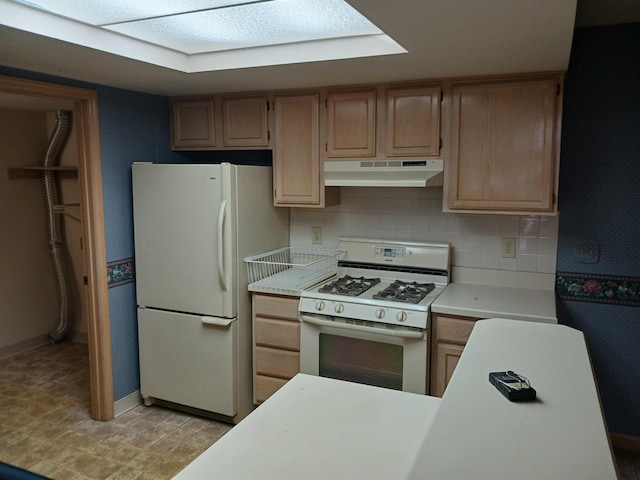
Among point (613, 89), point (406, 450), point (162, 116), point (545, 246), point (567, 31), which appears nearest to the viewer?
point (406, 450)

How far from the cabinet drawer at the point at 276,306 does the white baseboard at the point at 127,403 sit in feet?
3.50

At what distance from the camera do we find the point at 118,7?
2.00 meters

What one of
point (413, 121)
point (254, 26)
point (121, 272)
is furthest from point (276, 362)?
point (254, 26)

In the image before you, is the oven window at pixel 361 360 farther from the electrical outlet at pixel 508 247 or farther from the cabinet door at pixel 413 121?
the cabinet door at pixel 413 121

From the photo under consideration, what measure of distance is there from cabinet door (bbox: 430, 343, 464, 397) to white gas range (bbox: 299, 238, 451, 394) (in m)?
0.07

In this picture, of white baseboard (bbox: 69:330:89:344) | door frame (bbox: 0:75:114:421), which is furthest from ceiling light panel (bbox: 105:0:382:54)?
white baseboard (bbox: 69:330:89:344)

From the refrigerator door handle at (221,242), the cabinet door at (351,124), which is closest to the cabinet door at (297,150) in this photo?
the cabinet door at (351,124)

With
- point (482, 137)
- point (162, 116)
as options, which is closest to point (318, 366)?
point (482, 137)

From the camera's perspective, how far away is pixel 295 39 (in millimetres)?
2410

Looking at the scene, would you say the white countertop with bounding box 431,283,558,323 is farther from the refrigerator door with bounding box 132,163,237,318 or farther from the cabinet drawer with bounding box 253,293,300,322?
the refrigerator door with bounding box 132,163,237,318

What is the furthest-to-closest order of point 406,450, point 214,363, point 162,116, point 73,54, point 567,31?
point 162,116
point 214,363
point 73,54
point 567,31
point 406,450

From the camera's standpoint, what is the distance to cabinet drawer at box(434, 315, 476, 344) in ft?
8.74

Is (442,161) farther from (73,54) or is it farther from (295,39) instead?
(73,54)

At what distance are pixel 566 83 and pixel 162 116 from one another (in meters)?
2.54
